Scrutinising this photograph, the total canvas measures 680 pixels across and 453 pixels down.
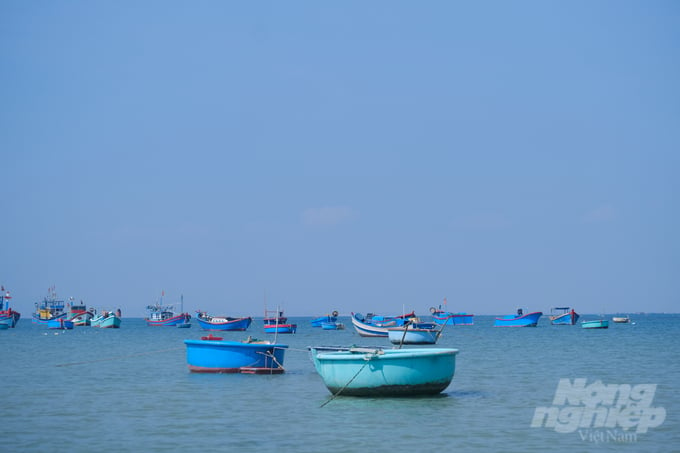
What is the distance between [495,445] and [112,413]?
34.8 ft

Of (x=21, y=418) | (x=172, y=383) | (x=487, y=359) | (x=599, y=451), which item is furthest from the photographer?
(x=487, y=359)

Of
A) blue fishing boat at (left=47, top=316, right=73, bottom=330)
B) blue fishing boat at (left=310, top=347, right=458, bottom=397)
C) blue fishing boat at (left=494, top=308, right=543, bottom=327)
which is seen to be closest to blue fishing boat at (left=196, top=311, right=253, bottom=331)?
blue fishing boat at (left=47, top=316, right=73, bottom=330)

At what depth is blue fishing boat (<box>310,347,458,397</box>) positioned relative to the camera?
21.2 metres

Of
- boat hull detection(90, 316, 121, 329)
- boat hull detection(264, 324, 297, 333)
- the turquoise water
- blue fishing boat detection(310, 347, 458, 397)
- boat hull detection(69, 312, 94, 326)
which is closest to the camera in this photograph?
the turquoise water

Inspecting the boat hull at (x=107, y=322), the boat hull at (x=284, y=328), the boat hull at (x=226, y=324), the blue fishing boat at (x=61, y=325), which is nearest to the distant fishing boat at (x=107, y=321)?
the boat hull at (x=107, y=322)

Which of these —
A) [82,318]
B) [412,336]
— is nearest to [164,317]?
[82,318]

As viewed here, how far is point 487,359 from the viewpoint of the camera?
40.9 meters

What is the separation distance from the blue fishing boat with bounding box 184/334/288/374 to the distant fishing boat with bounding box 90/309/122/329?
285 feet

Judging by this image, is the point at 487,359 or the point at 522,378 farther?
the point at 487,359

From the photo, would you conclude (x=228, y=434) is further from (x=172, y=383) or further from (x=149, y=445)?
(x=172, y=383)

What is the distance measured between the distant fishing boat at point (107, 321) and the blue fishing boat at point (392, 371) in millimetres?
96844

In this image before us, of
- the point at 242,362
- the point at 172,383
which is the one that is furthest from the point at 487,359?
the point at 172,383

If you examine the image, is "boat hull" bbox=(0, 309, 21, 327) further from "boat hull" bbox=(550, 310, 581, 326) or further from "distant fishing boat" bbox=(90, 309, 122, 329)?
"boat hull" bbox=(550, 310, 581, 326)

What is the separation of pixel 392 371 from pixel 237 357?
32.7 ft
